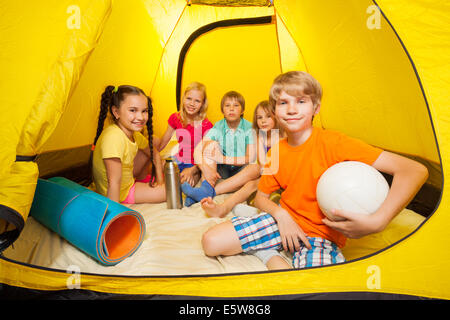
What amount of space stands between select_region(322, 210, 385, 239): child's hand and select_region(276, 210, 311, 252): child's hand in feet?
0.47

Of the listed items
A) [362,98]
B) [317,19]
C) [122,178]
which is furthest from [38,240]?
[317,19]

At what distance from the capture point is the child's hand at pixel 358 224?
0.74 meters

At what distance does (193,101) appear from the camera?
6.09 feet

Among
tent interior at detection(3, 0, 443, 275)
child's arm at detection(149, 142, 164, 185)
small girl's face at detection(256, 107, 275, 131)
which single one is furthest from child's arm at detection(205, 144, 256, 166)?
tent interior at detection(3, 0, 443, 275)

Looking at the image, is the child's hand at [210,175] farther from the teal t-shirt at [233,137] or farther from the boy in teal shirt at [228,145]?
the teal t-shirt at [233,137]

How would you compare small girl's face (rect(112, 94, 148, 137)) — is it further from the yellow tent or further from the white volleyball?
the white volleyball

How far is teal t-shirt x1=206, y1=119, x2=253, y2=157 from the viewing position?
181 cm

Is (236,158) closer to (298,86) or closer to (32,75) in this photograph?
(298,86)

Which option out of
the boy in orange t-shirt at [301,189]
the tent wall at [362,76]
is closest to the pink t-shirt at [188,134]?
the tent wall at [362,76]

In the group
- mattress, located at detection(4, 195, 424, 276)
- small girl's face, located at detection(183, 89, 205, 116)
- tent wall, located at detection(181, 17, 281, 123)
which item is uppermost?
tent wall, located at detection(181, 17, 281, 123)

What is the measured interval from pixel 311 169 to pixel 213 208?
52cm

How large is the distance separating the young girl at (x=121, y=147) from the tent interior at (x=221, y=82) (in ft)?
0.35

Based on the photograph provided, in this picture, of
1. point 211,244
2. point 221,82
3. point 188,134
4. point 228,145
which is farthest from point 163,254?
point 221,82

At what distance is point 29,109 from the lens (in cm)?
80
